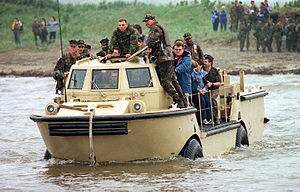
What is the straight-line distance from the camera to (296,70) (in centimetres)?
2711

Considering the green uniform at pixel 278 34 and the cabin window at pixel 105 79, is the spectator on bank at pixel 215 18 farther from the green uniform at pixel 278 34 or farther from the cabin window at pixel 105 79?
the cabin window at pixel 105 79

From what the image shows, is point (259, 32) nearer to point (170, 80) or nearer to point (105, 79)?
point (170, 80)

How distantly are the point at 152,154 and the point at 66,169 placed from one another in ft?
4.10

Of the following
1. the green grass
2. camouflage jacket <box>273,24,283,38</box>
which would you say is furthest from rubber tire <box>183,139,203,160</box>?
the green grass

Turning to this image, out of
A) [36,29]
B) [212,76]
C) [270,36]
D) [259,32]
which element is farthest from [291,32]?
[212,76]

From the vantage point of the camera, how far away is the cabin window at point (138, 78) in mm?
11508

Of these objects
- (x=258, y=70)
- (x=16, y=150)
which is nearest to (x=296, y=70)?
(x=258, y=70)

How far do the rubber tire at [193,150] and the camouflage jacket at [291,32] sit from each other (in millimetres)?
18869

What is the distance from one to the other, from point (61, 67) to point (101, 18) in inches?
1013

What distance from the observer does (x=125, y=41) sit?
1231 centimetres

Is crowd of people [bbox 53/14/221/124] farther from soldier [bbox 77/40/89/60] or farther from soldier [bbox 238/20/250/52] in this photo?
soldier [bbox 238/20/250/52]

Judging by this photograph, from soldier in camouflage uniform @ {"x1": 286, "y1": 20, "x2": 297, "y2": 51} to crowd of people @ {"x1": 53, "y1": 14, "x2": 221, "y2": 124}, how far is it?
16913mm

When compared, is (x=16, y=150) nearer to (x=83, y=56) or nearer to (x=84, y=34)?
(x=83, y=56)

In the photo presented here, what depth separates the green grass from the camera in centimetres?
3416
